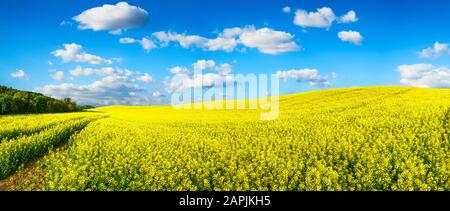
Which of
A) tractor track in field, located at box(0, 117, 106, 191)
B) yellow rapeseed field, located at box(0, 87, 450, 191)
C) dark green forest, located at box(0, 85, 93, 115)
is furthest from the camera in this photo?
dark green forest, located at box(0, 85, 93, 115)

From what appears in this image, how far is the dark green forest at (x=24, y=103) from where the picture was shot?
23.2m

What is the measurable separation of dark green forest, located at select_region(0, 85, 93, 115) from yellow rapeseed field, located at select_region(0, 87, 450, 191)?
4.31 metres

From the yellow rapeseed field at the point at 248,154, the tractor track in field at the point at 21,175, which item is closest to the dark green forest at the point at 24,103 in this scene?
the yellow rapeseed field at the point at 248,154

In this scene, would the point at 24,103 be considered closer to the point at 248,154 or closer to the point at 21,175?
the point at 21,175

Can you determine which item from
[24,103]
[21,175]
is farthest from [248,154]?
[24,103]

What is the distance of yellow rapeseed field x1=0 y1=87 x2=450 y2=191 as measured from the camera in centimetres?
1006

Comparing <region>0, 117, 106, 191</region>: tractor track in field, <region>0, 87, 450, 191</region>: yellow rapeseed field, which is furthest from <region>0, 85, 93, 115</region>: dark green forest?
<region>0, 117, 106, 191</region>: tractor track in field

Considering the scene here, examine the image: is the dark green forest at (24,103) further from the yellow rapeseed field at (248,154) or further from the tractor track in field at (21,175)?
the tractor track in field at (21,175)

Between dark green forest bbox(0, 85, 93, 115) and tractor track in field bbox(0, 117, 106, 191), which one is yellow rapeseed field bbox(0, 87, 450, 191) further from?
dark green forest bbox(0, 85, 93, 115)

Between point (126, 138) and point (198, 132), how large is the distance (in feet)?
9.69

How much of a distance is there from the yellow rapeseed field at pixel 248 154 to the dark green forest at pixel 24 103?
4313 mm

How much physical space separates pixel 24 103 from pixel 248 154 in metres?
17.6
